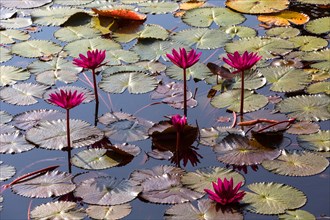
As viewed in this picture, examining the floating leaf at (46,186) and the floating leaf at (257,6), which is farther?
A: the floating leaf at (257,6)

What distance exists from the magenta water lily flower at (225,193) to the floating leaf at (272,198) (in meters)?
Result: 0.07

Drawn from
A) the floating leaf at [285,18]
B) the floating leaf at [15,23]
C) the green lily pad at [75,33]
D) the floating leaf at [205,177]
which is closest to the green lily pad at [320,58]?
the floating leaf at [285,18]

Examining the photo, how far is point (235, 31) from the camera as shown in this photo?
4.62 metres

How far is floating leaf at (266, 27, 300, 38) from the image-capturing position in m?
4.56

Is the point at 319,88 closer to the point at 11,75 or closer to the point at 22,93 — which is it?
the point at 22,93

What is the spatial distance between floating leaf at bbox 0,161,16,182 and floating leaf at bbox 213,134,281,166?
95cm

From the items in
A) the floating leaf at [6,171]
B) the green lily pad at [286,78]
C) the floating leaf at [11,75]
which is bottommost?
the floating leaf at [6,171]

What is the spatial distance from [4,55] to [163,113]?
4.20ft

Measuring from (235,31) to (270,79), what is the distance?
0.73 metres

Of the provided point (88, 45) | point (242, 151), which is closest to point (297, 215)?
point (242, 151)

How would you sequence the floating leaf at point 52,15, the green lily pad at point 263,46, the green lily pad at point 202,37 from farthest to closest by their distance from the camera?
the floating leaf at point 52,15 → the green lily pad at point 202,37 → the green lily pad at point 263,46

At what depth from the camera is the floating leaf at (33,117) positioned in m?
3.62

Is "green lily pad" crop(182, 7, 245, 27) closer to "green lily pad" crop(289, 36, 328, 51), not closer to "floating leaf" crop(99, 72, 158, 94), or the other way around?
"green lily pad" crop(289, 36, 328, 51)

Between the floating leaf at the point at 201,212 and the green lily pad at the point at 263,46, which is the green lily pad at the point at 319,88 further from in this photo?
the floating leaf at the point at 201,212
